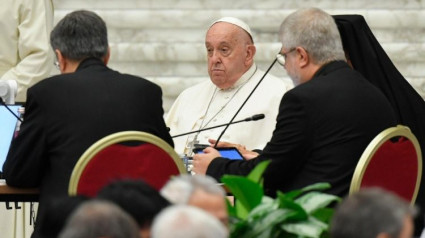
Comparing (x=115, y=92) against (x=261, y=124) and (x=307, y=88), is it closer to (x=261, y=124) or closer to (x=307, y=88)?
(x=307, y=88)

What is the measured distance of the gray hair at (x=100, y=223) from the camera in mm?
3414

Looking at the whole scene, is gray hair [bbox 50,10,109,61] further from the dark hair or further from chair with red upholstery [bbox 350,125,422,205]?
the dark hair

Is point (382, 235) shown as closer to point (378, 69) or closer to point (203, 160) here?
point (203, 160)

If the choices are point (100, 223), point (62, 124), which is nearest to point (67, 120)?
point (62, 124)

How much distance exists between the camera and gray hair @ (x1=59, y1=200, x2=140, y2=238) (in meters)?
3.41

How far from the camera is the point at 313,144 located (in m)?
6.07

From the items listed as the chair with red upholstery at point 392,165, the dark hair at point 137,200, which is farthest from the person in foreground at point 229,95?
the dark hair at point 137,200

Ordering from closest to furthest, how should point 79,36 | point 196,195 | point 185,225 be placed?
point 185,225, point 196,195, point 79,36

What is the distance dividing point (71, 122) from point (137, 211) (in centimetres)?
209

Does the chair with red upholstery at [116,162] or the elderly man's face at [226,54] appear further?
the elderly man's face at [226,54]

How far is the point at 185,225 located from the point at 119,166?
7.87ft

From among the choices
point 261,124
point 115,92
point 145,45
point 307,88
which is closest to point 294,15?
point 307,88

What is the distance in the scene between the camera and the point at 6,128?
668 cm

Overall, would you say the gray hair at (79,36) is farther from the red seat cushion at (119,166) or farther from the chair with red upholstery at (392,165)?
the chair with red upholstery at (392,165)
